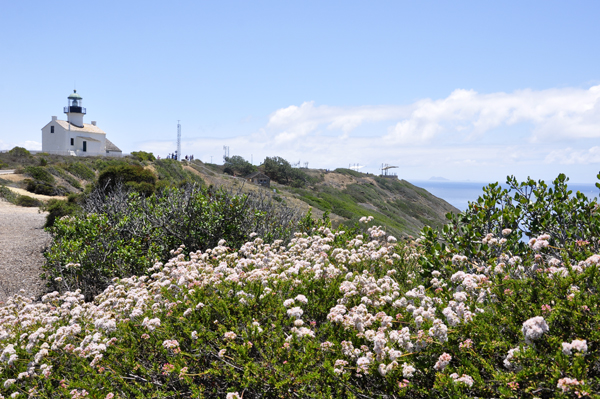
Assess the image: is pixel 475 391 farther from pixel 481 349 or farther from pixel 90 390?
pixel 90 390

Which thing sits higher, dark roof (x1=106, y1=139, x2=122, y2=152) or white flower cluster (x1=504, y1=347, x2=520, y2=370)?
dark roof (x1=106, y1=139, x2=122, y2=152)

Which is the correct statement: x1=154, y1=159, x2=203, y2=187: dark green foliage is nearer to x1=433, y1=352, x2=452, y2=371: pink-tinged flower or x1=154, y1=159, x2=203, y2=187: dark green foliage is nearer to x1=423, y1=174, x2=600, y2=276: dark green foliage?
x1=423, y1=174, x2=600, y2=276: dark green foliage

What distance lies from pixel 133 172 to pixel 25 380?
1620 cm

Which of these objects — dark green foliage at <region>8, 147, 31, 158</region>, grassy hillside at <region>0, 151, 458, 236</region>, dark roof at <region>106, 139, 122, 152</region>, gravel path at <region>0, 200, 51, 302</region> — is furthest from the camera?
dark roof at <region>106, 139, 122, 152</region>

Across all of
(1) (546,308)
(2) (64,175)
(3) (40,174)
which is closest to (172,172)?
(2) (64,175)

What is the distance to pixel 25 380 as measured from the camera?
3.87 meters

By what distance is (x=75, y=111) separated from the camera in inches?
2431

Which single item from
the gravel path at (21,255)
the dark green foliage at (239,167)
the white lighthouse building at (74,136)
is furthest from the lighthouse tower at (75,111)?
the gravel path at (21,255)

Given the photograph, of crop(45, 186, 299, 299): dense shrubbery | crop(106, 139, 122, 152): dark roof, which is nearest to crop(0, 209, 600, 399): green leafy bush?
crop(45, 186, 299, 299): dense shrubbery

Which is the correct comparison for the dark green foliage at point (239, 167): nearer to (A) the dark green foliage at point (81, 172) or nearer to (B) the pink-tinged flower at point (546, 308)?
(A) the dark green foliage at point (81, 172)

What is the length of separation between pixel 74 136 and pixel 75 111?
17.4 feet

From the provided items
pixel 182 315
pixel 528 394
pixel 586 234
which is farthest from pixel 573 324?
pixel 182 315

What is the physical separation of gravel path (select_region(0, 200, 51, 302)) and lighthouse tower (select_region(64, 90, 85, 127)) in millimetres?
51687

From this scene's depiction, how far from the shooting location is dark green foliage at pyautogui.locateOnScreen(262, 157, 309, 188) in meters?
50.2
